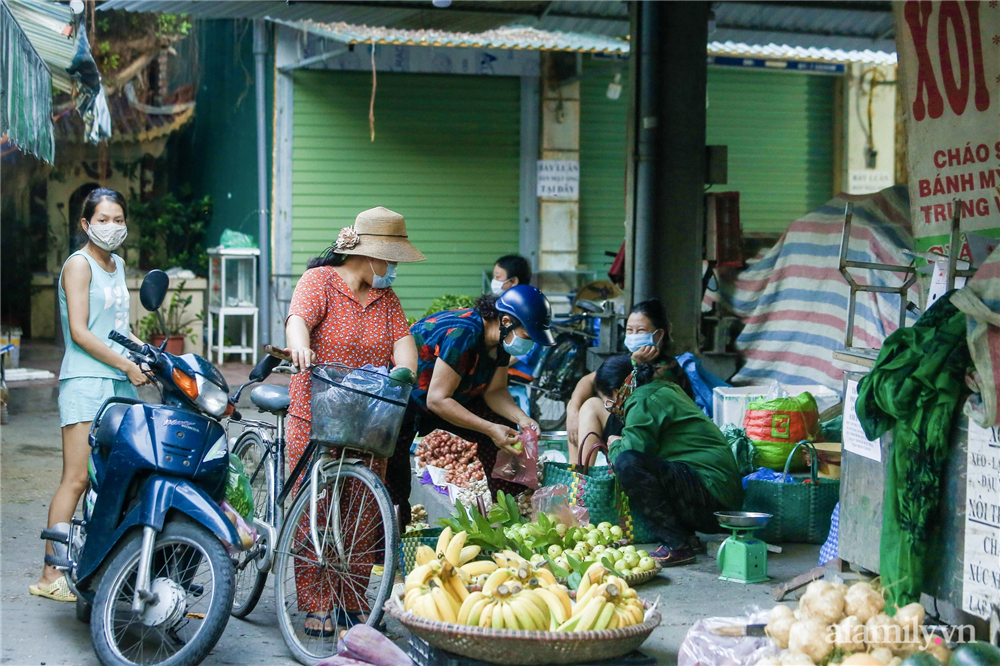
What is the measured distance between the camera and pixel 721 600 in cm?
514

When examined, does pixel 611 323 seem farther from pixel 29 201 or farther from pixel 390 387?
pixel 29 201

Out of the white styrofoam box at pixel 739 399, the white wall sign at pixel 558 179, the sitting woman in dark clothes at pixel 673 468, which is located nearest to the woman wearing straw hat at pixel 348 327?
the sitting woman in dark clothes at pixel 673 468

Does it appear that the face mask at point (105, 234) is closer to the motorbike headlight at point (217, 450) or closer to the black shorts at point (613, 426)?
the motorbike headlight at point (217, 450)

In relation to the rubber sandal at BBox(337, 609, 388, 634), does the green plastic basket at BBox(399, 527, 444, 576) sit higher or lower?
higher

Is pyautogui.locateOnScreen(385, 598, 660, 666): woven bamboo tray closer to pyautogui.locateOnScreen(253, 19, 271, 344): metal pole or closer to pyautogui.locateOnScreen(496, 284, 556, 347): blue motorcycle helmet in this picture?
Answer: pyautogui.locateOnScreen(496, 284, 556, 347): blue motorcycle helmet

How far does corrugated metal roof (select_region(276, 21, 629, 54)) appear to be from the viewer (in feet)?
39.2

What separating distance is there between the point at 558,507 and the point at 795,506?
4.90 feet

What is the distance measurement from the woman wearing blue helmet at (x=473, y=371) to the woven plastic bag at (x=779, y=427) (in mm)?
1944

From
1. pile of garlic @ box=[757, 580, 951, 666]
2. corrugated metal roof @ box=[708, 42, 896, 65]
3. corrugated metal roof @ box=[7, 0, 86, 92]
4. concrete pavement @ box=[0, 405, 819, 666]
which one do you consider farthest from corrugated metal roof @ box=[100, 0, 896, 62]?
pile of garlic @ box=[757, 580, 951, 666]

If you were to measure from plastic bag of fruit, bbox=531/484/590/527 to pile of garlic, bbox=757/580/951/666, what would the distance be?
2.04 m

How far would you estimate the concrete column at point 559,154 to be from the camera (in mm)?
13641

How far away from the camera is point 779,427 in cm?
688

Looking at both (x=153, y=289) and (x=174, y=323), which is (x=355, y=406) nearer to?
(x=153, y=289)

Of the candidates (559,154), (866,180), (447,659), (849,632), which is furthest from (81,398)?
(866,180)
